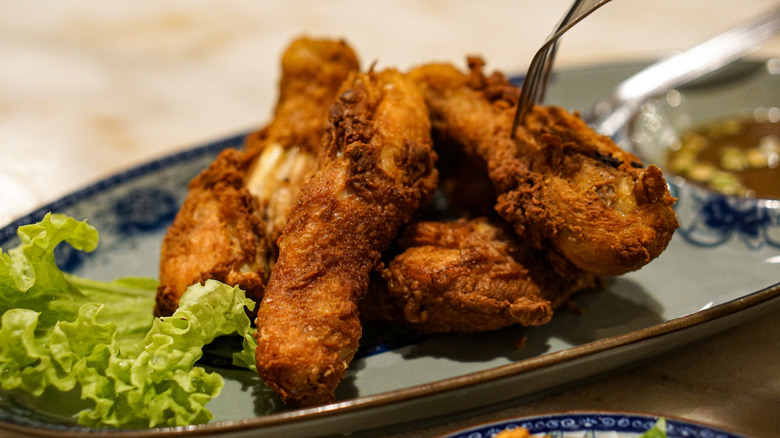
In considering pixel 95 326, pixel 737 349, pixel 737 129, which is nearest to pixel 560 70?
pixel 737 129

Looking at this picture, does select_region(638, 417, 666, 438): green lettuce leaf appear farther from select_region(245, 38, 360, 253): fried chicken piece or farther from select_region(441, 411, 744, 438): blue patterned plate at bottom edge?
select_region(245, 38, 360, 253): fried chicken piece

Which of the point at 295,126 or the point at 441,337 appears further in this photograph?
the point at 295,126

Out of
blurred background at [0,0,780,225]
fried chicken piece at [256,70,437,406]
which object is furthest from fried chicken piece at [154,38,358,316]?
blurred background at [0,0,780,225]

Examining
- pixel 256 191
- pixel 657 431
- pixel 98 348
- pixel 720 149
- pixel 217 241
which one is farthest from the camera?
pixel 720 149

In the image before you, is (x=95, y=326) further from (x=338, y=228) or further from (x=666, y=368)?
(x=666, y=368)

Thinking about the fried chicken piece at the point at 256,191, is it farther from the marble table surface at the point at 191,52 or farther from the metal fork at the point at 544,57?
the marble table surface at the point at 191,52

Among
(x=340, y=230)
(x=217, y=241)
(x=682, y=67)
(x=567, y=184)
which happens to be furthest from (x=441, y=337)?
(x=682, y=67)

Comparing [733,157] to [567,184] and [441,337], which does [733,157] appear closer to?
[567,184]
